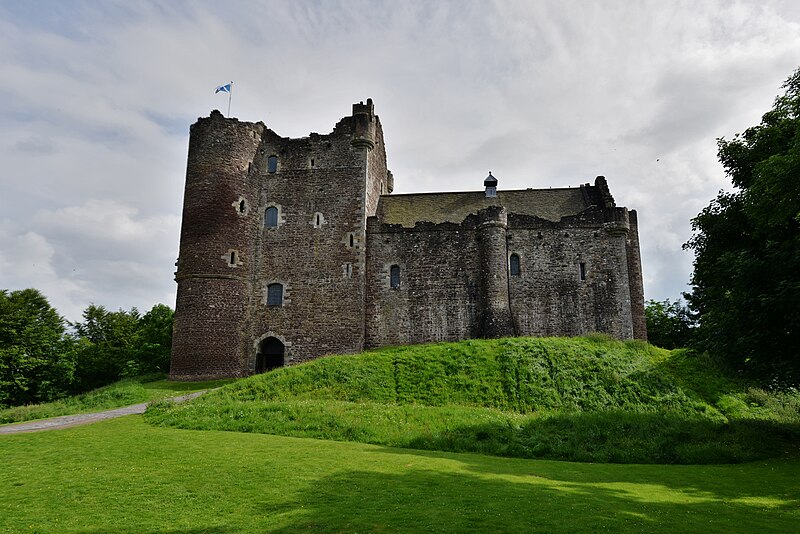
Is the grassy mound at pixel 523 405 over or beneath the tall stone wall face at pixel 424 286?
beneath

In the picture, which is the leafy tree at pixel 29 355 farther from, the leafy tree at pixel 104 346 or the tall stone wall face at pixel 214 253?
the tall stone wall face at pixel 214 253

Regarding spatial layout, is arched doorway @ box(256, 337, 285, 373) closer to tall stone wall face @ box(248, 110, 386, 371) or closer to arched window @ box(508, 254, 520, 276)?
tall stone wall face @ box(248, 110, 386, 371)

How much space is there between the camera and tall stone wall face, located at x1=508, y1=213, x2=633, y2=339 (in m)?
33.6

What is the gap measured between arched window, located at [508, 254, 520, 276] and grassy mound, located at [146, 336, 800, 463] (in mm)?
6545

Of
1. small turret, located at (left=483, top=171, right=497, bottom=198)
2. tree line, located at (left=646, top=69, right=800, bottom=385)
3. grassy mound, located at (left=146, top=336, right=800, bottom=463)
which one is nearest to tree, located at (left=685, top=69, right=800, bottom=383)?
tree line, located at (left=646, top=69, right=800, bottom=385)

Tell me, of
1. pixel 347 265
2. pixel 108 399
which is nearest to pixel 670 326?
pixel 347 265

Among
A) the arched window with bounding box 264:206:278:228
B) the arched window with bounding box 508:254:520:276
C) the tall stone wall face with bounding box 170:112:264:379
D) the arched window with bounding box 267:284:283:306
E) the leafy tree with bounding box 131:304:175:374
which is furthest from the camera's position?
the leafy tree with bounding box 131:304:175:374

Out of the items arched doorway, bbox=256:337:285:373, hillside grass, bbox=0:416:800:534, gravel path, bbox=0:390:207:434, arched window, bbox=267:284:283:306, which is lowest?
hillside grass, bbox=0:416:800:534

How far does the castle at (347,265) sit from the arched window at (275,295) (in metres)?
0.06

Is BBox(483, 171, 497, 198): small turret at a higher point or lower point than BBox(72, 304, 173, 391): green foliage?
higher

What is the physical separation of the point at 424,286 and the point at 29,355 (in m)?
30.6

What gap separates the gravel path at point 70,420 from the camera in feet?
68.4

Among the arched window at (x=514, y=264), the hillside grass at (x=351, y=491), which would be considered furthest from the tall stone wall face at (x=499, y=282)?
the hillside grass at (x=351, y=491)

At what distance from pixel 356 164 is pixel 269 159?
6016 millimetres
